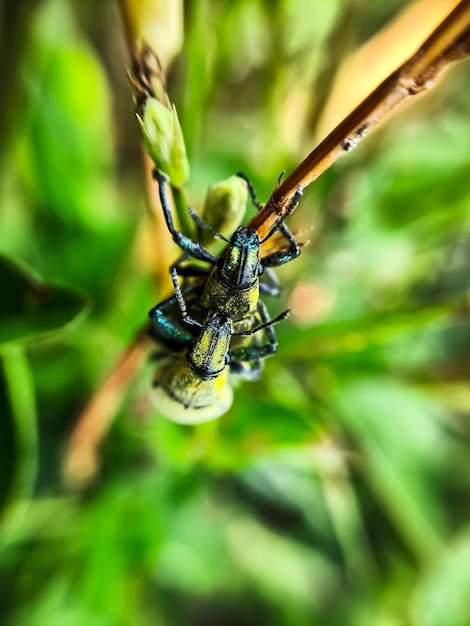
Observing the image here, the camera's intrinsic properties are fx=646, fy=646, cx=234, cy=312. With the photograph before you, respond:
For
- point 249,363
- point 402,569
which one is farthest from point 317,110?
point 402,569

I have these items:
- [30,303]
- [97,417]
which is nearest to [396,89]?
[30,303]

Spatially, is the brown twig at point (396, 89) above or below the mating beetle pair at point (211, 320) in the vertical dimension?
above

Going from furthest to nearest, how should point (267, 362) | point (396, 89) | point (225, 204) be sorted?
point (267, 362)
point (225, 204)
point (396, 89)

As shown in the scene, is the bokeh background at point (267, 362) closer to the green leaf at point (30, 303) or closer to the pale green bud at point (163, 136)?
the green leaf at point (30, 303)

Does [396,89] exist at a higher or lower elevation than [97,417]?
higher

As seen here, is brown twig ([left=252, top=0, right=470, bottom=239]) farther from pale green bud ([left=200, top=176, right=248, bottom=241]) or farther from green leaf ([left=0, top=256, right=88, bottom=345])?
green leaf ([left=0, top=256, right=88, bottom=345])

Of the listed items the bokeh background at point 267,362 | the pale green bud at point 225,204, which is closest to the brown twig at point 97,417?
the bokeh background at point 267,362

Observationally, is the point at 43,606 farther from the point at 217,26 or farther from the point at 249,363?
the point at 217,26

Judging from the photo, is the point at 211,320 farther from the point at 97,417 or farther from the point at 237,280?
the point at 97,417

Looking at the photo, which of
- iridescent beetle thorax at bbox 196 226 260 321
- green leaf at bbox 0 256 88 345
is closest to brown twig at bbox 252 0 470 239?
iridescent beetle thorax at bbox 196 226 260 321
